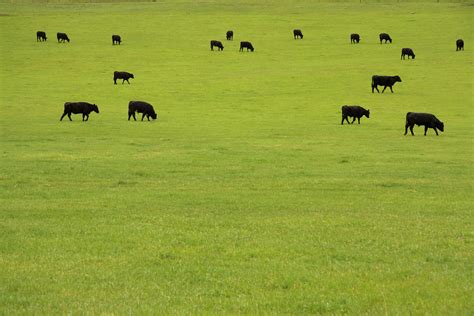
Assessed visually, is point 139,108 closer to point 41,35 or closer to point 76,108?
point 76,108

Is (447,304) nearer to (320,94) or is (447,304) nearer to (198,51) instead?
(320,94)

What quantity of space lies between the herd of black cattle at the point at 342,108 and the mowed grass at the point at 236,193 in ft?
2.39

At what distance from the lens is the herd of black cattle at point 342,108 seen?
3500cm

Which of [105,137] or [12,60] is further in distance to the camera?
[12,60]

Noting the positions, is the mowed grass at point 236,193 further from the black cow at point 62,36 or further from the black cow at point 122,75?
the black cow at point 62,36

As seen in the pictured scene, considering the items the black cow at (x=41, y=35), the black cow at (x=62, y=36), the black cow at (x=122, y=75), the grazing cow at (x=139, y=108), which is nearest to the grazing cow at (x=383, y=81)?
the black cow at (x=122, y=75)

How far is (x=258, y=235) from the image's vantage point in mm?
13562

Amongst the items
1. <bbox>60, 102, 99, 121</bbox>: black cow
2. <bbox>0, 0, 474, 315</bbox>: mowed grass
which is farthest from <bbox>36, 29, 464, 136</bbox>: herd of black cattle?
<bbox>0, 0, 474, 315</bbox>: mowed grass

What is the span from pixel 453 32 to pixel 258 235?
7775 cm

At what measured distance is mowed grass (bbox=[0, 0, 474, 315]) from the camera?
9.99 meters

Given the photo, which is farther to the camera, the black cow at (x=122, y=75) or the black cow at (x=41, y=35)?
the black cow at (x=41, y=35)

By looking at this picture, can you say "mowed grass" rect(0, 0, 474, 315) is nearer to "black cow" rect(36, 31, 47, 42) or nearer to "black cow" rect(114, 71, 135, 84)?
"black cow" rect(114, 71, 135, 84)

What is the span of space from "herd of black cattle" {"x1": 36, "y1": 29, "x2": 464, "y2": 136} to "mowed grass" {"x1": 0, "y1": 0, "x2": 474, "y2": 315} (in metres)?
Result: 0.73

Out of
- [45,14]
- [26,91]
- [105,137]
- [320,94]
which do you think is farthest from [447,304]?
[45,14]
